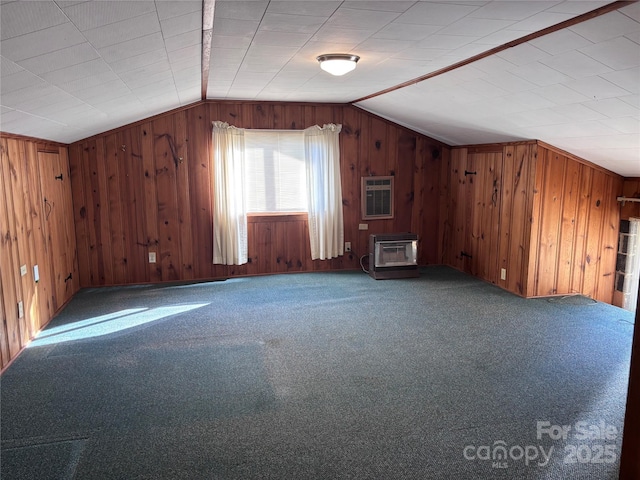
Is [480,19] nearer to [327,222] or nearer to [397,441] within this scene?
[397,441]

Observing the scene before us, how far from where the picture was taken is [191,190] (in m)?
5.65

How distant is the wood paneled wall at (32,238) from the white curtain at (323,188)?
109 inches

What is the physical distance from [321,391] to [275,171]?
137 inches

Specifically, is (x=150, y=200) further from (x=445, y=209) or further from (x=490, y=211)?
(x=490, y=211)

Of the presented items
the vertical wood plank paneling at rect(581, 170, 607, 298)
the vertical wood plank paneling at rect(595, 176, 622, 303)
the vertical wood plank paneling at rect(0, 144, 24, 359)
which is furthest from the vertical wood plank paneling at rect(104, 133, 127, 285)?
the vertical wood plank paneling at rect(595, 176, 622, 303)

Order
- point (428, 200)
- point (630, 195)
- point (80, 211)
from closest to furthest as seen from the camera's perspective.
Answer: point (630, 195) → point (80, 211) → point (428, 200)

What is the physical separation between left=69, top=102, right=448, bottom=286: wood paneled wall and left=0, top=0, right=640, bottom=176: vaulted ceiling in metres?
0.69

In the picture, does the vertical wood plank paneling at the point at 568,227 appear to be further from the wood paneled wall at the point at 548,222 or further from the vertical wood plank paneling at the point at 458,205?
the vertical wood plank paneling at the point at 458,205

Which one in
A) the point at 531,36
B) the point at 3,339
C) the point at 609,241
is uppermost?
the point at 531,36

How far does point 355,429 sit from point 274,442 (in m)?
0.45

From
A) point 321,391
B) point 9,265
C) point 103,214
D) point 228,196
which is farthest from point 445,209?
point 9,265

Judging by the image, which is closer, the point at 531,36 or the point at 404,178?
the point at 531,36

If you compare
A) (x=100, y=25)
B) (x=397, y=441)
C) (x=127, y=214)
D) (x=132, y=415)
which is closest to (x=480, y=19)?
(x=100, y=25)

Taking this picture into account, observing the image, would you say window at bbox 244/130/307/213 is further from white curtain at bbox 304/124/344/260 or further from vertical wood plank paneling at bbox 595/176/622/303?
vertical wood plank paneling at bbox 595/176/622/303
